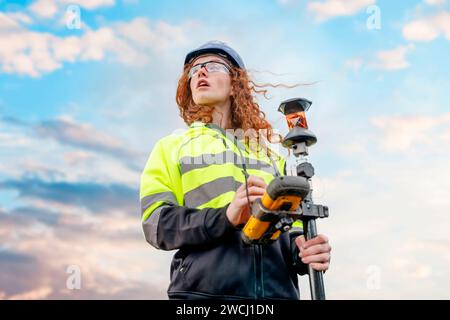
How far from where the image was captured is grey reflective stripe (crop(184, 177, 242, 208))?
438 cm

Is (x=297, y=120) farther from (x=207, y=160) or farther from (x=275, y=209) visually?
(x=275, y=209)

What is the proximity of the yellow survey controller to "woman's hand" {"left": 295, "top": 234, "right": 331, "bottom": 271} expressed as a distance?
33 centimetres

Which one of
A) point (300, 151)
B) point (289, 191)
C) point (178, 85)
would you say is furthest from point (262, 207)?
point (178, 85)

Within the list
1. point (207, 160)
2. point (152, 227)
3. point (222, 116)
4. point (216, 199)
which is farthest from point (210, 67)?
point (152, 227)

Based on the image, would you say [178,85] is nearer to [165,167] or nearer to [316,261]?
[165,167]

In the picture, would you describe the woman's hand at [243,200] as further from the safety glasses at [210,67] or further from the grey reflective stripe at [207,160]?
the safety glasses at [210,67]

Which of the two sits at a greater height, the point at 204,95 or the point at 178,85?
the point at 178,85

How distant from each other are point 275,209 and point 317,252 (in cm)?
74

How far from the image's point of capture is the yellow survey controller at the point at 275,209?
3311 mm

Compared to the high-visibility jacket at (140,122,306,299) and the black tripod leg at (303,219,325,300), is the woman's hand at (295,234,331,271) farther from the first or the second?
the high-visibility jacket at (140,122,306,299)

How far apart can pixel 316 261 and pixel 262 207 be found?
0.82 metres

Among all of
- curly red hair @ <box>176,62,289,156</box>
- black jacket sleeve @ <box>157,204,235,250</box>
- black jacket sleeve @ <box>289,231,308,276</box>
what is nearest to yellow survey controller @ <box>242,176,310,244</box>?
black jacket sleeve @ <box>157,204,235,250</box>
